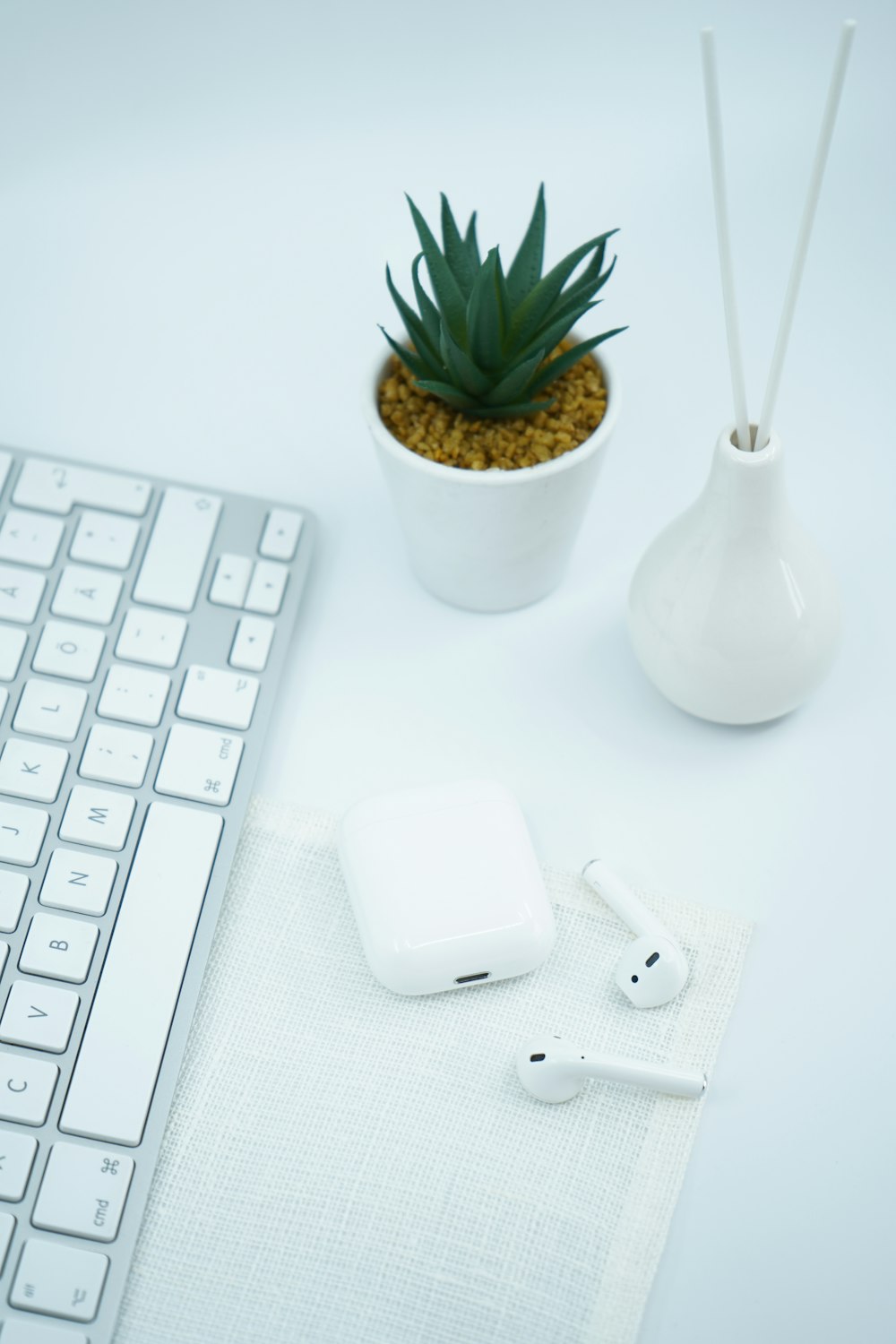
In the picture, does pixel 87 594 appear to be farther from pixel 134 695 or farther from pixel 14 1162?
pixel 14 1162

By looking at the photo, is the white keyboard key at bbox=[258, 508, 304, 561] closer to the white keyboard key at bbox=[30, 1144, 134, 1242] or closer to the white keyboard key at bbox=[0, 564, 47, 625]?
the white keyboard key at bbox=[0, 564, 47, 625]

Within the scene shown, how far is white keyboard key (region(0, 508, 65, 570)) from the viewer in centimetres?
65

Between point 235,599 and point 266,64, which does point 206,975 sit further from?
point 266,64

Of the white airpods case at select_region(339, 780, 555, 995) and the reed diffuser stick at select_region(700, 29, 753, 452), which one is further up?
the reed diffuser stick at select_region(700, 29, 753, 452)

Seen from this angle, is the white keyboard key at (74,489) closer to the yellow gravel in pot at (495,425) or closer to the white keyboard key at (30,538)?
the white keyboard key at (30,538)

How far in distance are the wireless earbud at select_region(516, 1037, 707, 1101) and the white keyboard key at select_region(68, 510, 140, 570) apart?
31 cm

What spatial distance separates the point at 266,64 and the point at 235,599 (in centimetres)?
35

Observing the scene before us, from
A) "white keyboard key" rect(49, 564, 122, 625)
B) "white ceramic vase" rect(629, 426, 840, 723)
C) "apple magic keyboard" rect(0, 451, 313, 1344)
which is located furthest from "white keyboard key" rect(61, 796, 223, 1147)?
"white ceramic vase" rect(629, 426, 840, 723)

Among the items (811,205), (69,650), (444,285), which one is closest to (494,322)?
(444,285)

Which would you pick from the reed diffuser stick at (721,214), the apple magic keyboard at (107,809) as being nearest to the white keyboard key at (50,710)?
the apple magic keyboard at (107,809)

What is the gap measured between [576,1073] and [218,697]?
237 millimetres

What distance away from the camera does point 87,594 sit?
0.64m

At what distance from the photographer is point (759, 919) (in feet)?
1.92

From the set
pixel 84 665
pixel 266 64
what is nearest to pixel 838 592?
pixel 84 665
